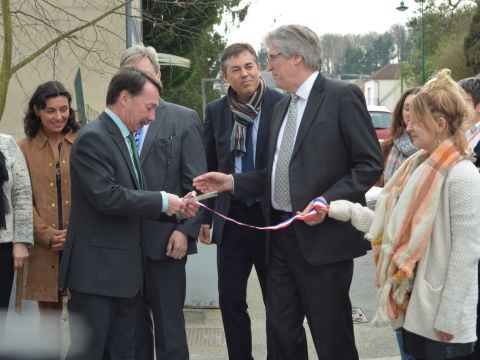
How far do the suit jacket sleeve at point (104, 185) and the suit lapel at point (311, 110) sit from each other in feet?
2.74

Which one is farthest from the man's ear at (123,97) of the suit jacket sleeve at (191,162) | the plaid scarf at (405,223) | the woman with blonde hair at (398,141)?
the woman with blonde hair at (398,141)

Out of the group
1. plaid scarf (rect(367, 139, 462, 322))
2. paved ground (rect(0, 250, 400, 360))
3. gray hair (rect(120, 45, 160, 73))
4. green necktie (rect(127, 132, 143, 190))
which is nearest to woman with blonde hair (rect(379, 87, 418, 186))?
paved ground (rect(0, 250, 400, 360))

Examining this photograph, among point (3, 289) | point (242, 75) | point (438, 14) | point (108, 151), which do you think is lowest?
point (3, 289)

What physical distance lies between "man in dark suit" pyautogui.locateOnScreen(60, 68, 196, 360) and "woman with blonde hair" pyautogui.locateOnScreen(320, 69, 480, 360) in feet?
4.09

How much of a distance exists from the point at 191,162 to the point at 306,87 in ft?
2.68

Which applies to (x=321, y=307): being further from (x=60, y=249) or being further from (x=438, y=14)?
(x=438, y=14)

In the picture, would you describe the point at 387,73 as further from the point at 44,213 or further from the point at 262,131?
the point at 44,213

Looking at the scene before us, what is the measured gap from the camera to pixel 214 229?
209 inches

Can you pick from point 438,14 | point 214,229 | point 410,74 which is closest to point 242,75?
point 214,229

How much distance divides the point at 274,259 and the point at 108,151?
121 cm

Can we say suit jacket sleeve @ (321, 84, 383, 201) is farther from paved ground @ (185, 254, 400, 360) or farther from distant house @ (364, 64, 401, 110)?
distant house @ (364, 64, 401, 110)

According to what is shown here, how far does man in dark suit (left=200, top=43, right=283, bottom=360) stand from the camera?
5.21 meters

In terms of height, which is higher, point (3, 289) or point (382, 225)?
point (382, 225)

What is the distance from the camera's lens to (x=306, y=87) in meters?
4.42
